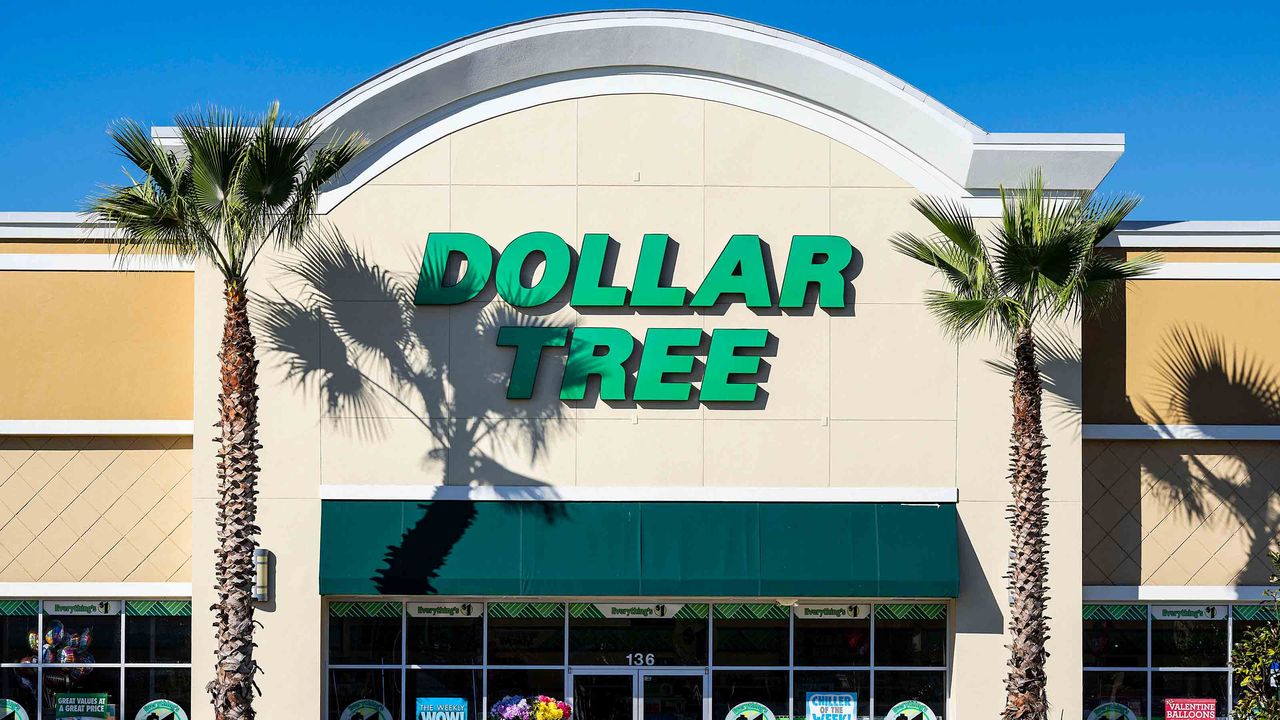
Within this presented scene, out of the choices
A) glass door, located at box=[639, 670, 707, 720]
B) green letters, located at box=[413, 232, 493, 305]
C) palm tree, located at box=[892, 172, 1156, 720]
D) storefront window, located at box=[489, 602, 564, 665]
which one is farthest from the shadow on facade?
green letters, located at box=[413, 232, 493, 305]

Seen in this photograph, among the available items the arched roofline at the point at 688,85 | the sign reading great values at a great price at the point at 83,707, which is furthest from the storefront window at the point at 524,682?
the arched roofline at the point at 688,85

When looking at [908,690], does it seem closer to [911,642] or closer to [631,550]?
[911,642]

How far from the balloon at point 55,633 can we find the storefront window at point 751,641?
32.9 ft

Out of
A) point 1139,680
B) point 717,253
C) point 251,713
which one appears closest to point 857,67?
point 717,253

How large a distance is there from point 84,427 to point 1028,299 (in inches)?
550

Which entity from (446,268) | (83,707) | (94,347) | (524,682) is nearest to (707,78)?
(446,268)

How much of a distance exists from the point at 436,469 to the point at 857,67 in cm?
876

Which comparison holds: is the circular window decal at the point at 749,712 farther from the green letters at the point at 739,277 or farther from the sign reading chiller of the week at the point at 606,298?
the green letters at the point at 739,277

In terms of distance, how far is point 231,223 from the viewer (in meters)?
14.0

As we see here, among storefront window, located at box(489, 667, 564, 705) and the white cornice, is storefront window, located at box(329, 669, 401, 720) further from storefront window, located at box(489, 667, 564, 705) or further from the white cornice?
the white cornice

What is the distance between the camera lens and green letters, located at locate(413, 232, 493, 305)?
54.2 feet

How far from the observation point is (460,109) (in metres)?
16.7

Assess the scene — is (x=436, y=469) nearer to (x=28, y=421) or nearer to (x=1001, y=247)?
(x=28, y=421)

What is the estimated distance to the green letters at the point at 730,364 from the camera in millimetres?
16500
